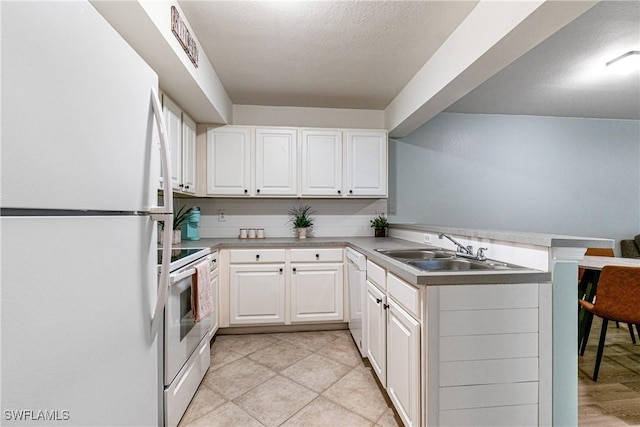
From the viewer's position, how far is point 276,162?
3.33 meters

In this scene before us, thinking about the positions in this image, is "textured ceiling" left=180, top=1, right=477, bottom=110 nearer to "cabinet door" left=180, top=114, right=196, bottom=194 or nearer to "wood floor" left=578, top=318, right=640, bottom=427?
"cabinet door" left=180, top=114, right=196, bottom=194

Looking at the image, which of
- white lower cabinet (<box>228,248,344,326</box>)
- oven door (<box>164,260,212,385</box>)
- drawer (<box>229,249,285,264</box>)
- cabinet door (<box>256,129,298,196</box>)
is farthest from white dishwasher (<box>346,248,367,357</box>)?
oven door (<box>164,260,212,385</box>)

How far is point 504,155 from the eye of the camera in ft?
13.1

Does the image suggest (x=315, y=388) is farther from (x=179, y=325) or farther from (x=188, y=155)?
(x=188, y=155)

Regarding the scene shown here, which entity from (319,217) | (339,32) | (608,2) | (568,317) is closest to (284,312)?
(319,217)

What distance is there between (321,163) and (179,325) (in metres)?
2.18

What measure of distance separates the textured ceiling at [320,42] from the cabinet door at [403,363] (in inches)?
71.0

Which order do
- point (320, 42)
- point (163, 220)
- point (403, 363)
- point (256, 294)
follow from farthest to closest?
1. point (256, 294)
2. point (320, 42)
3. point (403, 363)
4. point (163, 220)

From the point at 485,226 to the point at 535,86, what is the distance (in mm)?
1699

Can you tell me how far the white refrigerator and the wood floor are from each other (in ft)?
7.76

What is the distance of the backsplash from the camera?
11.7 feet

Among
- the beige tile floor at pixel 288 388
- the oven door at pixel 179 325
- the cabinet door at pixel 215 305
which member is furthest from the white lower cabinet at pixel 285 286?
the oven door at pixel 179 325

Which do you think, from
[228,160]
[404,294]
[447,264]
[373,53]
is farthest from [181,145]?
[447,264]

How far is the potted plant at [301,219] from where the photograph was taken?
353cm
